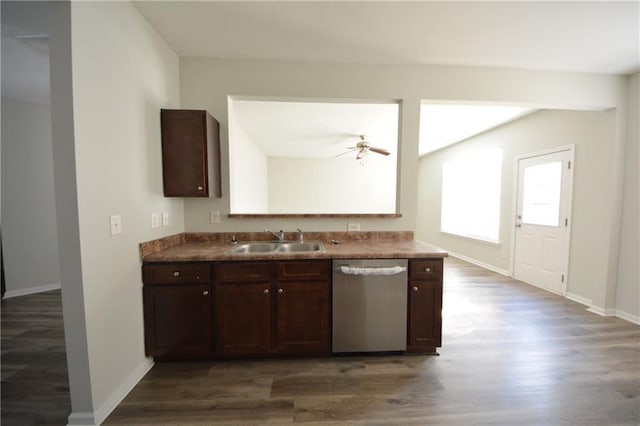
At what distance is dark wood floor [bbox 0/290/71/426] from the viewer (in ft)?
4.82

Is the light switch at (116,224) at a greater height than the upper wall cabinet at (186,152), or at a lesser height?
lesser

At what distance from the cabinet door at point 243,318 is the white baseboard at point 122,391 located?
0.53 meters

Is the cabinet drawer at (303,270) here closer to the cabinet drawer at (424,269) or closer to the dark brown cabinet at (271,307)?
the dark brown cabinet at (271,307)

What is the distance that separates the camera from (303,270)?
1.88 meters

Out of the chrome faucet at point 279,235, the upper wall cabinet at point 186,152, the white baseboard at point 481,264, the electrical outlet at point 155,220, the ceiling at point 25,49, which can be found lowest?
the white baseboard at point 481,264

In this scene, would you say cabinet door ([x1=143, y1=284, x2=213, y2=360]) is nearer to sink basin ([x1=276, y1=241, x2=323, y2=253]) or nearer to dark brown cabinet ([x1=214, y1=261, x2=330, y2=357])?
dark brown cabinet ([x1=214, y1=261, x2=330, y2=357])

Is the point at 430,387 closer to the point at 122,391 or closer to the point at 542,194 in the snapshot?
the point at 122,391

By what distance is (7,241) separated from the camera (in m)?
3.20

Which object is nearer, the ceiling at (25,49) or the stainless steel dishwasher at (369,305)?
the ceiling at (25,49)

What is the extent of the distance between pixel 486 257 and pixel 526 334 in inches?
102

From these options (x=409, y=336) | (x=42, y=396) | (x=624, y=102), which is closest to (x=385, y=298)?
(x=409, y=336)

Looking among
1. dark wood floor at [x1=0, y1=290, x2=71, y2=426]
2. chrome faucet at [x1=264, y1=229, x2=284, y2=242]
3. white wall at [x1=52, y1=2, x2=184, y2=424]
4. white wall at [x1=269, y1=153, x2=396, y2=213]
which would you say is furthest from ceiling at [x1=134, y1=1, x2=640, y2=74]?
white wall at [x1=269, y1=153, x2=396, y2=213]

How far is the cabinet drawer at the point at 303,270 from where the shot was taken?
1.87 meters

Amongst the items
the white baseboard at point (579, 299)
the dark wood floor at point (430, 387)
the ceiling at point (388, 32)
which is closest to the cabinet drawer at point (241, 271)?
the dark wood floor at point (430, 387)
